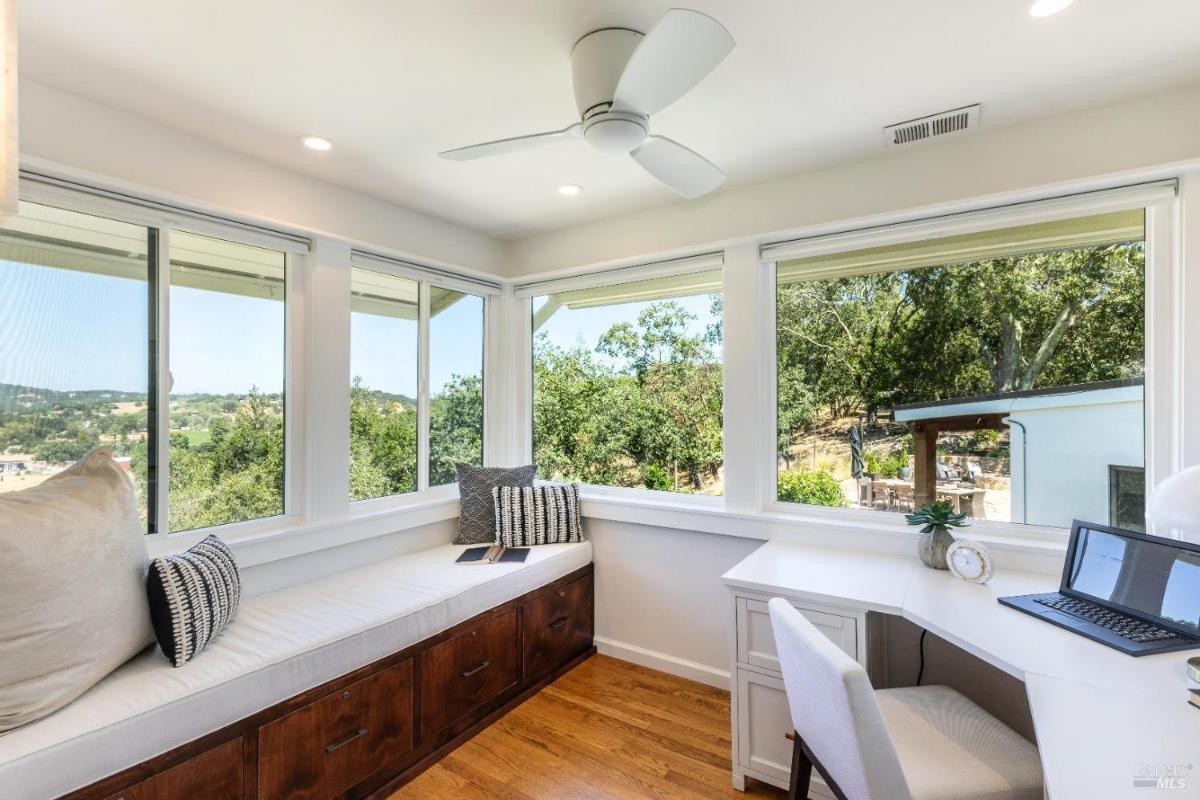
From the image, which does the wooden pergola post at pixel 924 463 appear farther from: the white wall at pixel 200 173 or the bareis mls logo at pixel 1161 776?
the white wall at pixel 200 173

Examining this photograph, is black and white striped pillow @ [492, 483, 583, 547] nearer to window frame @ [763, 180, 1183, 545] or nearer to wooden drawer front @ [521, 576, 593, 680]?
wooden drawer front @ [521, 576, 593, 680]

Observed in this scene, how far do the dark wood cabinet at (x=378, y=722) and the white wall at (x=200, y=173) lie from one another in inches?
72.0

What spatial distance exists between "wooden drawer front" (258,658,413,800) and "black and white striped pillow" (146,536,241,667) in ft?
1.16

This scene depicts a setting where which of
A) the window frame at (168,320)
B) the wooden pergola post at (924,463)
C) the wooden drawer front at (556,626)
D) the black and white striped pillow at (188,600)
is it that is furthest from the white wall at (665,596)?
the black and white striped pillow at (188,600)

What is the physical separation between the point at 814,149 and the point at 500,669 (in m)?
2.67

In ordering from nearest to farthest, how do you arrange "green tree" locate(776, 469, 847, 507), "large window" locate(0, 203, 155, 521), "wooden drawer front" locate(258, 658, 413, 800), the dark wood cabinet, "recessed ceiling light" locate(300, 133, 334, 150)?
the dark wood cabinet, "wooden drawer front" locate(258, 658, 413, 800), "large window" locate(0, 203, 155, 521), "recessed ceiling light" locate(300, 133, 334, 150), "green tree" locate(776, 469, 847, 507)

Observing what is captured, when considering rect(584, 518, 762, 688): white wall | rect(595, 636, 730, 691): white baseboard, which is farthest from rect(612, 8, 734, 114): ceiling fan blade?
rect(595, 636, 730, 691): white baseboard

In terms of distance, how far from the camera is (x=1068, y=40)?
1554 mm

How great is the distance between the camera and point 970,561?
6.32ft

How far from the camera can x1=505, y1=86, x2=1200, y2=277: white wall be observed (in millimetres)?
1852

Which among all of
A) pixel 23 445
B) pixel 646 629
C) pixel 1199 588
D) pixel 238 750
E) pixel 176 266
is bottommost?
pixel 646 629

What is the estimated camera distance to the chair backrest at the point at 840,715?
1150 millimetres

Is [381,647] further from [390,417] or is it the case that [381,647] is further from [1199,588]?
[1199,588]

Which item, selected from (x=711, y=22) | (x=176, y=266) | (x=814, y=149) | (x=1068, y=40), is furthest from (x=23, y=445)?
(x=1068, y=40)
